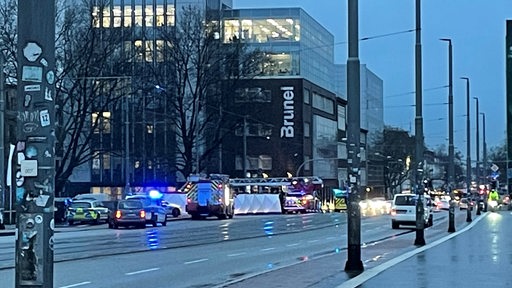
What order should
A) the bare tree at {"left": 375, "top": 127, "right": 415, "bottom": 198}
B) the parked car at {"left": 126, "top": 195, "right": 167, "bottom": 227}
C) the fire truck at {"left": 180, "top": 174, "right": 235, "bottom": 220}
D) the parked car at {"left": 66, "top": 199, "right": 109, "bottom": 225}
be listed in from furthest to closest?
1. the bare tree at {"left": 375, "top": 127, "right": 415, "bottom": 198}
2. the fire truck at {"left": 180, "top": 174, "right": 235, "bottom": 220}
3. the parked car at {"left": 66, "top": 199, "right": 109, "bottom": 225}
4. the parked car at {"left": 126, "top": 195, "right": 167, "bottom": 227}

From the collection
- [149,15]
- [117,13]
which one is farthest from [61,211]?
[149,15]

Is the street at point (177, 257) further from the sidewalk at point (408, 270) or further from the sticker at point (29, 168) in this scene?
the sticker at point (29, 168)

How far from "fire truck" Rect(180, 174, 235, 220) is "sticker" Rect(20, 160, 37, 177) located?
169 ft

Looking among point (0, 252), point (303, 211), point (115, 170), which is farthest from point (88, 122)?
point (0, 252)

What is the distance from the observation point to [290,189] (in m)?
73.2

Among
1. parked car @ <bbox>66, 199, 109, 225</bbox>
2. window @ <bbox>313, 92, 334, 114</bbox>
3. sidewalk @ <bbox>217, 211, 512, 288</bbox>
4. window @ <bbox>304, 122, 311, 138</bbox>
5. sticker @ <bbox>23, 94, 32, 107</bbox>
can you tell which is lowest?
parked car @ <bbox>66, 199, 109, 225</bbox>

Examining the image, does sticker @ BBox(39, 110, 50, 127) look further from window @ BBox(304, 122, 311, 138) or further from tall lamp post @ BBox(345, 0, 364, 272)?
window @ BBox(304, 122, 311, 138)

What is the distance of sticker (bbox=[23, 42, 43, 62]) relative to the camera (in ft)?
21.3

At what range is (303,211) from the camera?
7369 cm

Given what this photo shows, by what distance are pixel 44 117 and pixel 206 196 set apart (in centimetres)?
5200

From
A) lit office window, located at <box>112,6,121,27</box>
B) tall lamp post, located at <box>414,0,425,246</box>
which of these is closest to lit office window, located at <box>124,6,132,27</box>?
lit office window, located at <box>112,6,121,27</box>

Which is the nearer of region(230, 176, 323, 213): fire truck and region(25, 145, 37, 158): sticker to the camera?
region(25, 145, 37, 158): sticker

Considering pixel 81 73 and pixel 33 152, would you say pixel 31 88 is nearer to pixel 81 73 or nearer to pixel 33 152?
pixel 33 152

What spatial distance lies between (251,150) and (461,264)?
80880mm
